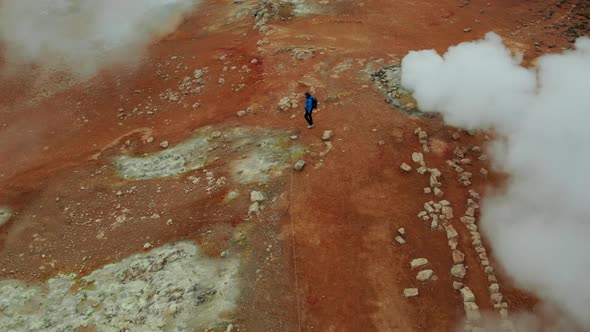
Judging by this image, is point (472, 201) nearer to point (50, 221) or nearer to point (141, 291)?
point (141, 291)

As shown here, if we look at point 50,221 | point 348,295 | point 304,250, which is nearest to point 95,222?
point 50,221

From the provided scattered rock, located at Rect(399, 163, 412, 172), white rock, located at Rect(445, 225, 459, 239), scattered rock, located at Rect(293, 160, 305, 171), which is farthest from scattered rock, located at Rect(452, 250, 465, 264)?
scattered rock, located at Rect(293, 160, 305, 171)

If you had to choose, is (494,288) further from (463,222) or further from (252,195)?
(252,195)

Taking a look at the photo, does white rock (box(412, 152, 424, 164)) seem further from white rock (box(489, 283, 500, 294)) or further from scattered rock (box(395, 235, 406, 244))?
white rock (box(489, 283, 500, 294))

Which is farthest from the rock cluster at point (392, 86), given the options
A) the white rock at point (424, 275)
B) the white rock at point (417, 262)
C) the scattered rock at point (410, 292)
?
the scattered rock at point (410, 292)

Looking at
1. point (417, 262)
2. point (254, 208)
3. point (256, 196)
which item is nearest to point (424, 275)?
point (417, 262)

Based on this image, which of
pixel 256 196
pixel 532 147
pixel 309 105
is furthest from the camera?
pixel 309 105
